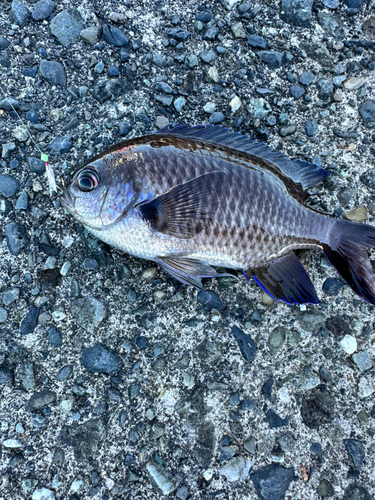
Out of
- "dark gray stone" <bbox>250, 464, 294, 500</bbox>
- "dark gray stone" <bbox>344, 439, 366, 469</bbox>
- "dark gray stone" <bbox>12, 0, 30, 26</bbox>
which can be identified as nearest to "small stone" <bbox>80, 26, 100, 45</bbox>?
"dark gray stone" <bbox>12, 0, 30, 26</bbox>

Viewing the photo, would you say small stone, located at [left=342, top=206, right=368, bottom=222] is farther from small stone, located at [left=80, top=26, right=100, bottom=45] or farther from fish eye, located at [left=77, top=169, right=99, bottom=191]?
small stone, located at [left=80, top=26, right=100, bottom=45]

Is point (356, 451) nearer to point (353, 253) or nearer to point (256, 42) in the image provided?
point (353, 253)

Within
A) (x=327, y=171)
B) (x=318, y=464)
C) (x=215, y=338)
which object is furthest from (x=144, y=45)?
(x=318, y=464)

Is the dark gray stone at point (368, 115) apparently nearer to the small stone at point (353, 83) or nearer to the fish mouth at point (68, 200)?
the small stone at point (353, 83)

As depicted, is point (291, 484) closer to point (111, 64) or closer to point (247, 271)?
Answer: point (247, 271)

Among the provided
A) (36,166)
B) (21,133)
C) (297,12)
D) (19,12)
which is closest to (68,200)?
(36,166)

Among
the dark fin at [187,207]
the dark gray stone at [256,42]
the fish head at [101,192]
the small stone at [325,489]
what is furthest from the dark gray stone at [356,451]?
the dark gray stone at [256,42]
